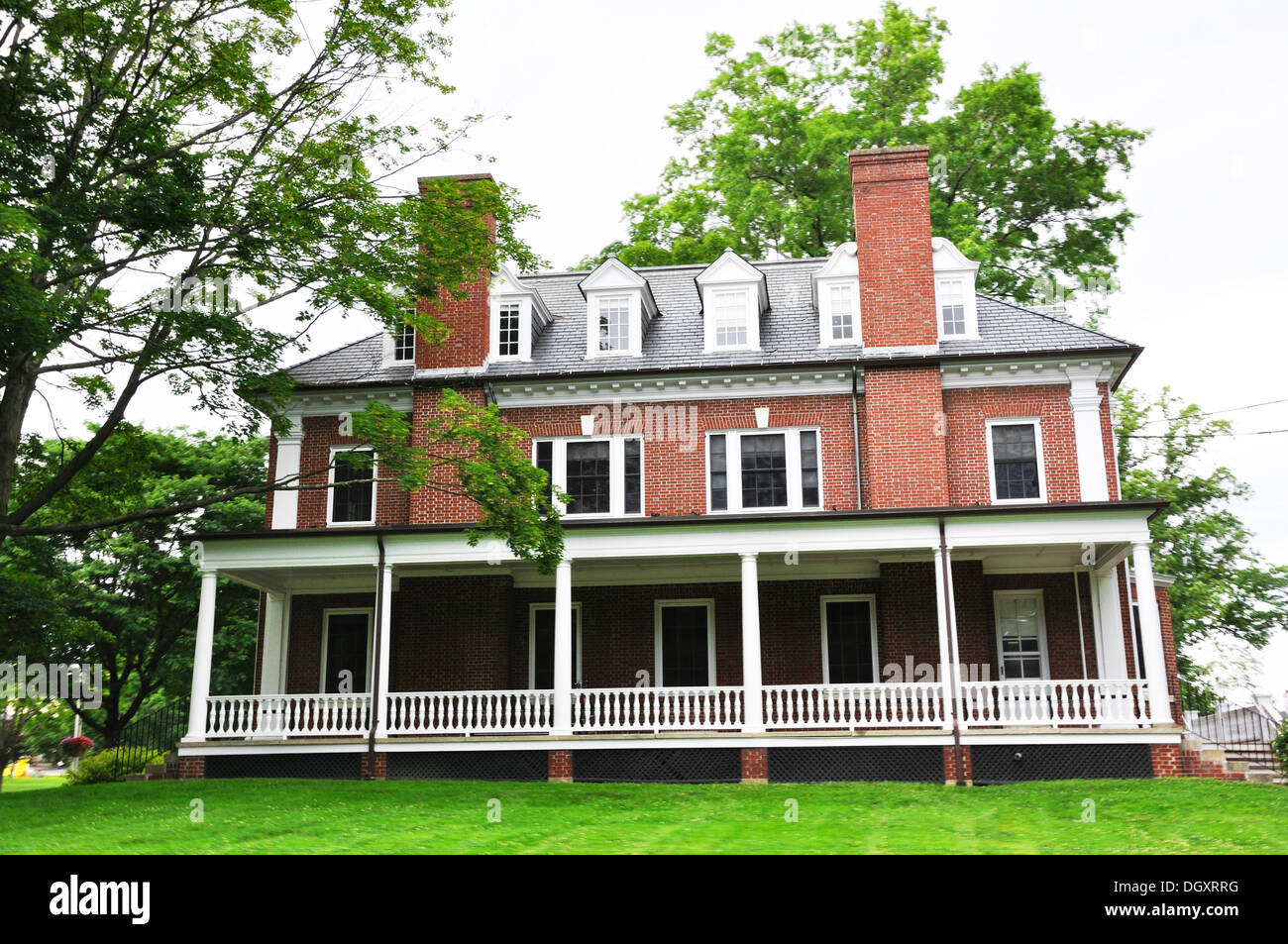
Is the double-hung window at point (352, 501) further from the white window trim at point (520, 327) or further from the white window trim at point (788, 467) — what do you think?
Answer: the white window trim at point (788, 467)

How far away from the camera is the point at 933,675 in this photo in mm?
20281

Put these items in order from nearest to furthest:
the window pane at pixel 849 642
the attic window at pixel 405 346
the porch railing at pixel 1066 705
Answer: the porch railing at pixel 1066 705 < the window pane at pixel 849 642 < the attic window at pixel 405 346

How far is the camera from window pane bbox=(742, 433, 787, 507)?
72.1 feet

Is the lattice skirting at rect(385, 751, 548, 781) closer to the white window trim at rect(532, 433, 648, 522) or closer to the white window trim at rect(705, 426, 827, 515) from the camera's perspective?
the white window trim at rect(532, 433, 648, 522)

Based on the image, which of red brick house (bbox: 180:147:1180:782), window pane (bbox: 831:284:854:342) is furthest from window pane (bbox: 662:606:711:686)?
window pane (bbox: 831:284:854:342)

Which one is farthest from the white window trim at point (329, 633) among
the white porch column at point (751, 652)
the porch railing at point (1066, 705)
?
the porch railing at point (1066, 705)

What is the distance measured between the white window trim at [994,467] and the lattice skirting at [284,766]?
514 inches

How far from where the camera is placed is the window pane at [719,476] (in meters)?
22.0

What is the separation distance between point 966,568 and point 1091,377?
463cm

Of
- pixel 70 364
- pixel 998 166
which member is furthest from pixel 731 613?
pixel 998 166

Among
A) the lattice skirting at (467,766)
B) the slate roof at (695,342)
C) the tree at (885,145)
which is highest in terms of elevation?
the tree at (885,145)

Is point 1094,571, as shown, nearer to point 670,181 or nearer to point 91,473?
point 91,473

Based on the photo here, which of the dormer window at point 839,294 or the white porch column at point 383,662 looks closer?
the white porch column at point 383,662

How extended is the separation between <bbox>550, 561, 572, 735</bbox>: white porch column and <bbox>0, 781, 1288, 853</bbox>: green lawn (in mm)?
1387
